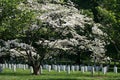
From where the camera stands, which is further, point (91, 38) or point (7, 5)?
point (91, 38)

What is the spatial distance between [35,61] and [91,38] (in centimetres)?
649

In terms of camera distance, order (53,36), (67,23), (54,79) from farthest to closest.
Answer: (53,36) → (67,23) → (54,79)

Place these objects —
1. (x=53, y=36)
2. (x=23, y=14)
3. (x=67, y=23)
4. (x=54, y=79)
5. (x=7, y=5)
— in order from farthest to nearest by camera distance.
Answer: (x=53, y=36), (x=67, y=23), (x=54, y=79), (x=23, y=14), (x=7, y=5)

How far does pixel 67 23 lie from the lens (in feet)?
116

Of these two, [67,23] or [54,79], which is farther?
[67,23]

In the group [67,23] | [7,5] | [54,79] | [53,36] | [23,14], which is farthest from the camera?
[53,36]

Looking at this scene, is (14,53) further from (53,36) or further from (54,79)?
(54,79)

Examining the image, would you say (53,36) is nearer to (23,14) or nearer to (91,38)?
(91,38)

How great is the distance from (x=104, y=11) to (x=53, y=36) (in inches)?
442

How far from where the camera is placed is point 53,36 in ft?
125

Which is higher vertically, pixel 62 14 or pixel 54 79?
pixel 62 14

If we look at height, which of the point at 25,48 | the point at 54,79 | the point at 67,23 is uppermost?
the point at 67,23

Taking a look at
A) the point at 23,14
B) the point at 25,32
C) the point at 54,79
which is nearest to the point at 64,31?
the point at 25,32

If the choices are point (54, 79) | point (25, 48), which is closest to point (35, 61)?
point (25, 48)
